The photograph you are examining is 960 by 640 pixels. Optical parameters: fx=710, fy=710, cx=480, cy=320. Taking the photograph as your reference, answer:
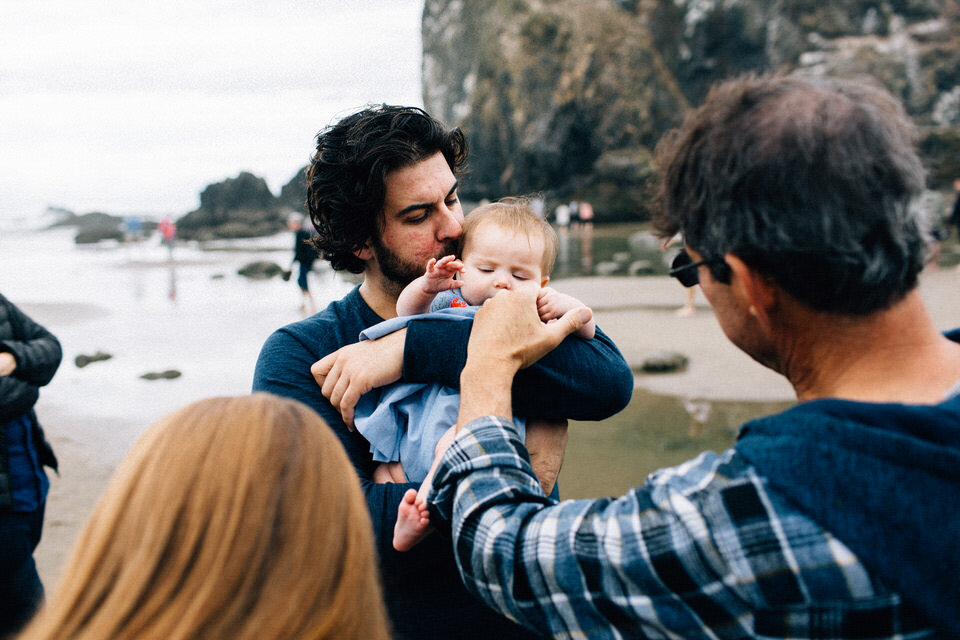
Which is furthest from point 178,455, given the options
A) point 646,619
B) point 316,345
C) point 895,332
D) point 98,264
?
point 98,264

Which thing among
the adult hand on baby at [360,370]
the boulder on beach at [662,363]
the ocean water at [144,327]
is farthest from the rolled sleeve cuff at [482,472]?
the boulder on beach at [662,363]

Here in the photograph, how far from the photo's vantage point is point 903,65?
34000mm

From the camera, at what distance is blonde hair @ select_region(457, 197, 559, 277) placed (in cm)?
224

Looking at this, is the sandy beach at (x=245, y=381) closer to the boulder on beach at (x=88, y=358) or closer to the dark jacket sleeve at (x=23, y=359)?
the boulder on beach at (x=88, y=358)

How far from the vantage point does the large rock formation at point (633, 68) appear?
112 ft

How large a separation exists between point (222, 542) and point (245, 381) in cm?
762

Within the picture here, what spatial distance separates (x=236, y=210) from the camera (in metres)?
52.6

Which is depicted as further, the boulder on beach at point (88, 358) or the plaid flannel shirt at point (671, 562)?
the boulder on beach at point (88, 358)

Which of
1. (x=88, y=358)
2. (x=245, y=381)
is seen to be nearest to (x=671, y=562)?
(x=245, y=381)

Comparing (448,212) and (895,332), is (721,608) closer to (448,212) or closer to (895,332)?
(895,332)

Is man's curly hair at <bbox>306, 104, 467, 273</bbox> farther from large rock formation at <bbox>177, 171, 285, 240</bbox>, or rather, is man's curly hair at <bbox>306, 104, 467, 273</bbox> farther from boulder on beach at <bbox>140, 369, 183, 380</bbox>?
large rock formation at <bbox>177, 171, 285, 240</bbox>

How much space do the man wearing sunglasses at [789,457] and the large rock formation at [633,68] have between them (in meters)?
31.8

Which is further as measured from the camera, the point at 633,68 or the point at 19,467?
the point at 633,68

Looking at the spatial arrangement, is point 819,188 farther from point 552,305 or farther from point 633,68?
point 633,68
